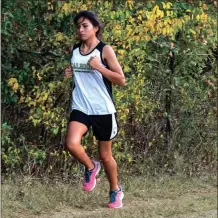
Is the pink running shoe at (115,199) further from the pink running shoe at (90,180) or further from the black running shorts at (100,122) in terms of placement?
the black running shorts at (100,122)

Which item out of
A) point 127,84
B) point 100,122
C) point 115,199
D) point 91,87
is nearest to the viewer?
point 91,87

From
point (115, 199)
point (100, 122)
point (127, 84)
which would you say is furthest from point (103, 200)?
point (127, 84)

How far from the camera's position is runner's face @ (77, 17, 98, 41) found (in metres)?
5.89

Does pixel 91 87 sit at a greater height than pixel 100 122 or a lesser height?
greater

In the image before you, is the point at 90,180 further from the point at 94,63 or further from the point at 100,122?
the point at 94,63

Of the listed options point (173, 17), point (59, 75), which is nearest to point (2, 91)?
point (59, 75)

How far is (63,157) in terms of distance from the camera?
7.73 metres

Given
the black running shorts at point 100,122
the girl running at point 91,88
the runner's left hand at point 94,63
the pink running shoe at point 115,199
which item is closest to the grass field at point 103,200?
the pink running shoe at point 115,199

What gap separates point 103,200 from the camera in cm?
667

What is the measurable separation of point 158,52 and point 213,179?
2065 millimetres

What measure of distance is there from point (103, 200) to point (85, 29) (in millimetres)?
2014

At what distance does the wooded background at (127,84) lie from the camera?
7.26 m

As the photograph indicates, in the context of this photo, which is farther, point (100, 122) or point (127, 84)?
point (127, 84)

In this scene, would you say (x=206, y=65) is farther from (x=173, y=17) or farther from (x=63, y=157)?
(x=63, y=157)
